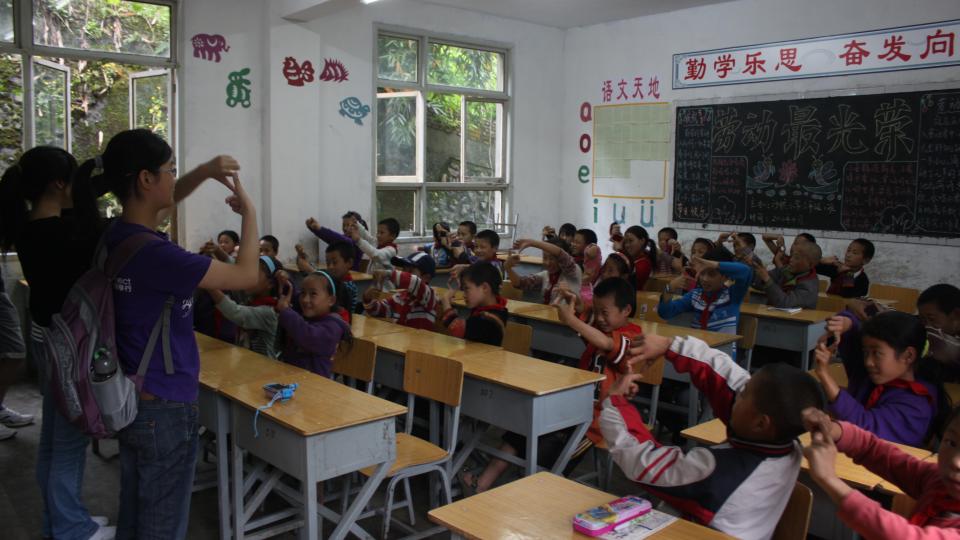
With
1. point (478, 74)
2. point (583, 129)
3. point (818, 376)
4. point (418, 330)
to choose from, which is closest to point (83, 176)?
point (818, 376)

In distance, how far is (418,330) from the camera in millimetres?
3877

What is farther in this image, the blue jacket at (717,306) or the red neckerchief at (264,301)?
the blue jacket at (717,306)

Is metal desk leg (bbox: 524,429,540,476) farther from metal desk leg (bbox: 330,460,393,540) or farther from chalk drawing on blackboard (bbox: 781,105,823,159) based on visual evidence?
chalk drawing on blackboard (bbox: 781,105,823,159)

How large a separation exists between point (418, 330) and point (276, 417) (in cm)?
160

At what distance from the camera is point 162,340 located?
1797 millimetres

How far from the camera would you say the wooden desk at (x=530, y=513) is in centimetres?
157

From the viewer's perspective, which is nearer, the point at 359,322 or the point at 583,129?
the point at 359,322

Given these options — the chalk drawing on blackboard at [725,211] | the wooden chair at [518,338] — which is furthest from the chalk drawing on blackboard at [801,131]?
the wooden chair at [518,338]

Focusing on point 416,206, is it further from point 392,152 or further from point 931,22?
point 931,22

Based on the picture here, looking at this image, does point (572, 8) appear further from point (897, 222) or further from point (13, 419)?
point (13, 419)

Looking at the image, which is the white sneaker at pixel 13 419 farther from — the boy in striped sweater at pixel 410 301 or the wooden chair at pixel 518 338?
the wooden chair at pixel 518 338

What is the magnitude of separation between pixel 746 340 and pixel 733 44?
13.1ft

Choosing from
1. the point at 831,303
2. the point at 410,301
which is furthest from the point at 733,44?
the point at 410,301

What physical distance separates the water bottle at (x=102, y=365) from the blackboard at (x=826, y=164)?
622 cm
